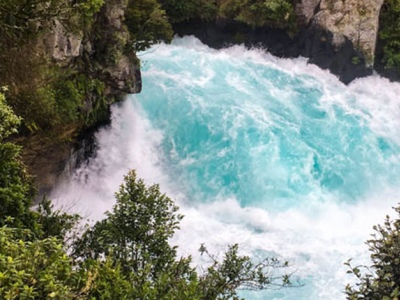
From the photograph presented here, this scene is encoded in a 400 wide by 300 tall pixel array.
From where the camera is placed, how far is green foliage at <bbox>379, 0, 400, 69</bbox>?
25891 millimetres

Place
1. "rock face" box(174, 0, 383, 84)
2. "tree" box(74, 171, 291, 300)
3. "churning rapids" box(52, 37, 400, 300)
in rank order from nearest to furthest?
"tree" box(74, 171, 291, 300), "churning rapids" box(52, 37, 400, 300), "rock face" box(174, 0, 383, 84)

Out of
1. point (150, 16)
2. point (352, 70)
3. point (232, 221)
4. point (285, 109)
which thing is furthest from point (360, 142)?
point (150, 16)

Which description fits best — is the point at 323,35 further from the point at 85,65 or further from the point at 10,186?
the point at 10,186

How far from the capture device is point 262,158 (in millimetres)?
20781

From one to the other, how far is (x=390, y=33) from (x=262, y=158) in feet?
40.5

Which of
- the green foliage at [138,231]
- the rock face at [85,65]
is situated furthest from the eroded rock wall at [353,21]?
the green foliage at [138,231]

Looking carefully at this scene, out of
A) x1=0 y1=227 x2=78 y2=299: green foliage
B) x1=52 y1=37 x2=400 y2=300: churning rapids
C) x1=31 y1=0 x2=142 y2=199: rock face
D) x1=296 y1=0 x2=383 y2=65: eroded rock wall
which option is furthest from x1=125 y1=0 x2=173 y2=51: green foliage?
x1=0 y1=227 x2=78 y2=299: green foliage

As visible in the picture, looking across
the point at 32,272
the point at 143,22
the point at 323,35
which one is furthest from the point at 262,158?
the point at 32,272

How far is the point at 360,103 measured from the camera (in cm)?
2498

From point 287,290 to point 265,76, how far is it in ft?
45.7

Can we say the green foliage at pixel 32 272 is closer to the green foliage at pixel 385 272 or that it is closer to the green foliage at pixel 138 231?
the green foliage at pixel 138 231

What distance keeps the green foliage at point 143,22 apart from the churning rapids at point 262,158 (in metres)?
3.01

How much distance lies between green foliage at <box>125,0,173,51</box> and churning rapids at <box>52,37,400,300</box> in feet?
9.88

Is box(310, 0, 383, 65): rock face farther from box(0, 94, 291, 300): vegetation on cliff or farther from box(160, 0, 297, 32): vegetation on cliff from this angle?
box(0, 94, 291, 300): vegetation on cliff
